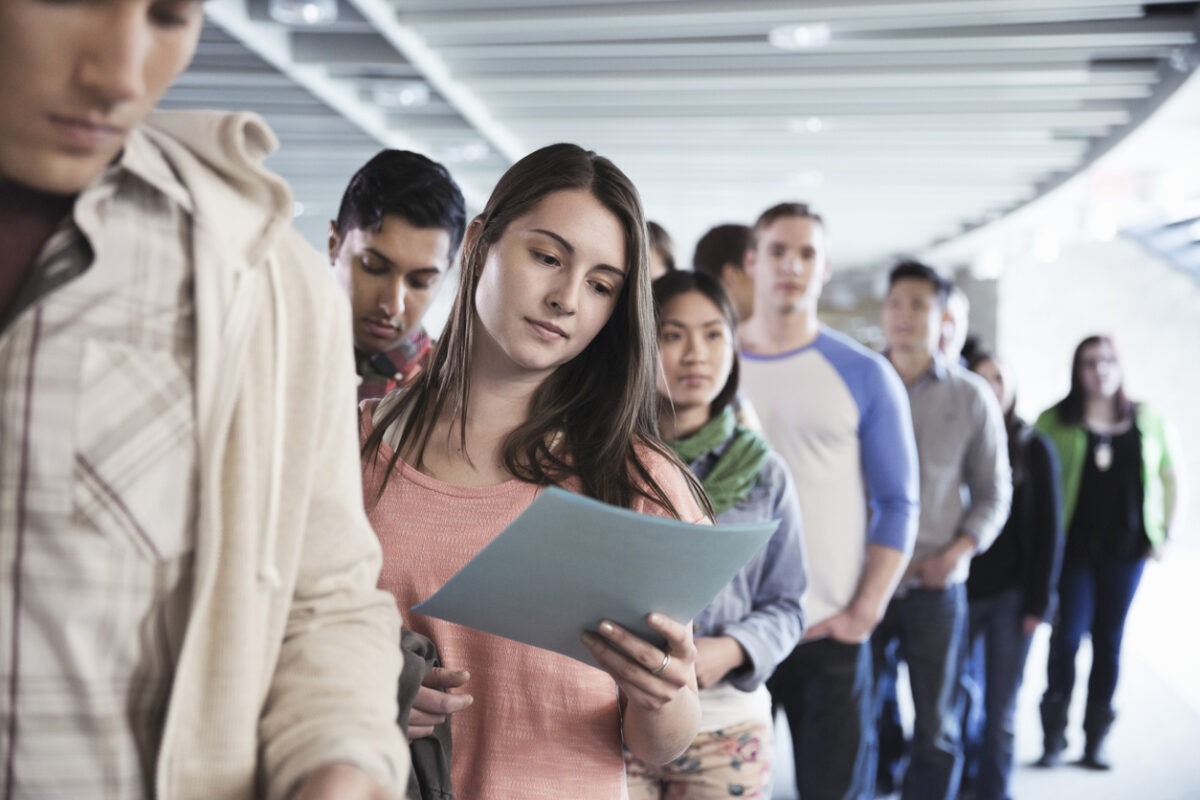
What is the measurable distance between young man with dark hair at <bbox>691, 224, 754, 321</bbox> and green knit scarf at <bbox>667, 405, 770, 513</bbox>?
39.6 inches

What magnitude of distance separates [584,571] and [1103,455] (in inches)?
179

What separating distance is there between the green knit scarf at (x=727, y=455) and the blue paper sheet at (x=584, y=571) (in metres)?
1.00

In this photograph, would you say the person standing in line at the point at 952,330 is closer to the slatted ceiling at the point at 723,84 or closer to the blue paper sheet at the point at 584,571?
the slatted ceiling at the point at 723,84

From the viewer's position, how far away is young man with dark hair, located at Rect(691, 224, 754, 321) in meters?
3.32

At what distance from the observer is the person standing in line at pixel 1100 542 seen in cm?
491

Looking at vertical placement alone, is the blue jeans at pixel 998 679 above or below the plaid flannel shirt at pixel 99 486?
below

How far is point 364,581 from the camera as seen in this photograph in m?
0.89

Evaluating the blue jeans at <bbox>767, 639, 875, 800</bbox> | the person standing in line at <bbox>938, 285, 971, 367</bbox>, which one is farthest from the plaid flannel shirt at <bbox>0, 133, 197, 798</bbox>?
the person standing in line at <bbox>938, 285, 971, 367</bbox>

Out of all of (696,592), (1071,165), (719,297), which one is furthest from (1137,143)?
(696,592)

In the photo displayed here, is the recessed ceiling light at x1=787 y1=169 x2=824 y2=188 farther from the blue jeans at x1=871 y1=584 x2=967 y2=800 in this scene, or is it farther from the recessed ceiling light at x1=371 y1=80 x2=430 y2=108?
the blue jeans at x1=871 y1=584 x2=967 y2=800

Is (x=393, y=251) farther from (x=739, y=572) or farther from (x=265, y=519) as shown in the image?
(x=265, y=519)

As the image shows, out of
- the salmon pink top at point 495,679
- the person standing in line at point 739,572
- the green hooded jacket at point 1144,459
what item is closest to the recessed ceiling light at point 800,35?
the green hooded jacket at point 1144,459

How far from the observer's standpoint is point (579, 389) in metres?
1.59

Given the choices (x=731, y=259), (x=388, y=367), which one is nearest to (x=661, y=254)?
(x=731, y=259)
